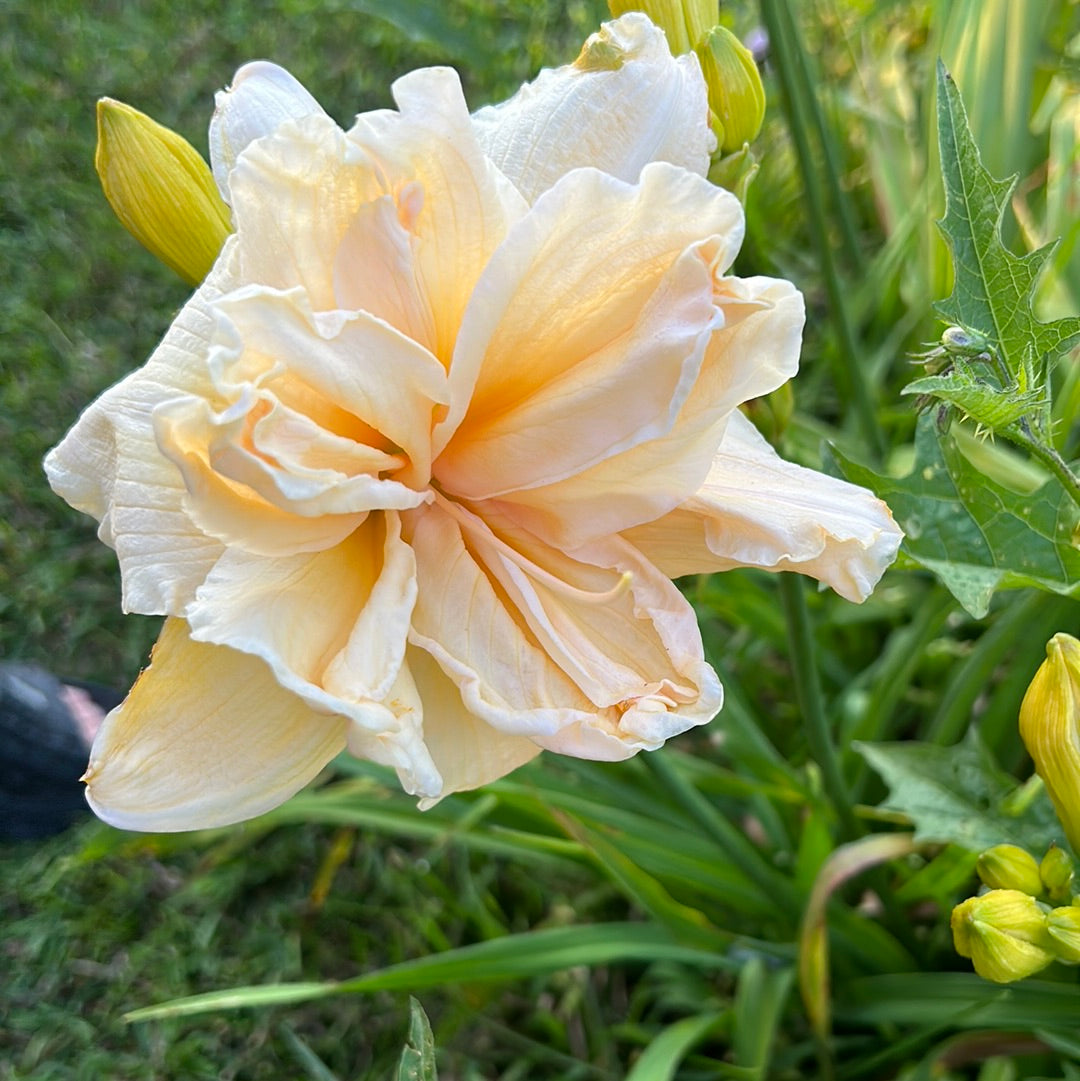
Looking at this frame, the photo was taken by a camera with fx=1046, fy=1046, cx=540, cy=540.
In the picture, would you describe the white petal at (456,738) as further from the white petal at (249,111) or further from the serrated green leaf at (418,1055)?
the white petal at (249,111)

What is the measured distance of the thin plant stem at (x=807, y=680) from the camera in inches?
23.0

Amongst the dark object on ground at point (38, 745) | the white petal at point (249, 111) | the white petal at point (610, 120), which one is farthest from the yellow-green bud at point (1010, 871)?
the dark object on ground at point (38, 745)

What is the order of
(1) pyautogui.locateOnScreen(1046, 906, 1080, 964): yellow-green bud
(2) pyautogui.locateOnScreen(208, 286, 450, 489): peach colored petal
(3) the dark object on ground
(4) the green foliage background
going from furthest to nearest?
(3) the dark object on ground
(4) the green foliage background
(1) pyautogui.locateOnScreen(1046, 906, 1080, 964): yellow-green bud
(2) pyautogui.locateOnScreen(208, 286, 450, 489): peach colored petal

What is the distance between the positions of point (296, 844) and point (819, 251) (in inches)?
32.5

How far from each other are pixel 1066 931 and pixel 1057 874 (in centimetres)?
5

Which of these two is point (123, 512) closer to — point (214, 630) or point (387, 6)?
point (214, 630)

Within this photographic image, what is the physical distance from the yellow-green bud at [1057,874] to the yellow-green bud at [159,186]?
18.7 inches

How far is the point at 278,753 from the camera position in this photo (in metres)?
0.38

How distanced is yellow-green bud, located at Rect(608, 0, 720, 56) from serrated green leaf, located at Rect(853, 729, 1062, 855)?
1.35 ft

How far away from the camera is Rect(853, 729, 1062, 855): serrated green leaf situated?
1.91 feet

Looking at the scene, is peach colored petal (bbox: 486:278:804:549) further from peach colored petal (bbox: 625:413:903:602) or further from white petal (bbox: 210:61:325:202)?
white petal (bbox: 210:61:325:202)

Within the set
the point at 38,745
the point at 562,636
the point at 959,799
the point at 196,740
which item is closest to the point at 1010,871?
the point at 959,799

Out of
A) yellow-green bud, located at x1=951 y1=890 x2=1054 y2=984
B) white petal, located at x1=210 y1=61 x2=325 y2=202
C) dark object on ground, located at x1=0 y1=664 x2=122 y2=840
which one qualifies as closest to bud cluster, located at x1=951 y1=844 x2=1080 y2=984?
yellow-green bud, located at x1=951 y1=890 x2=1054 y2=984

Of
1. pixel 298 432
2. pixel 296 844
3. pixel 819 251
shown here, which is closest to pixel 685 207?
pixel 298 432
